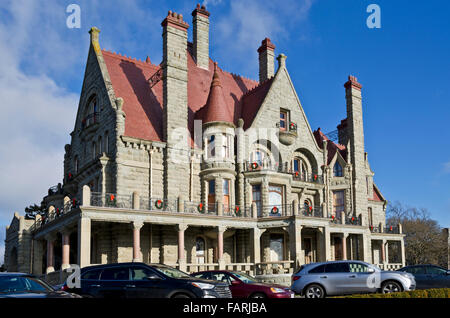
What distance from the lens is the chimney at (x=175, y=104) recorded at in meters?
33.2

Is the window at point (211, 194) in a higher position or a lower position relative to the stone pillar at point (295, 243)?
higher

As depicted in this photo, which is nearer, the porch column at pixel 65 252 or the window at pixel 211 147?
the porch column at pixel 65 252

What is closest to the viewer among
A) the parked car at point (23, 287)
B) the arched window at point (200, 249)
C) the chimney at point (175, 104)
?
the parked car at point (23, 287)

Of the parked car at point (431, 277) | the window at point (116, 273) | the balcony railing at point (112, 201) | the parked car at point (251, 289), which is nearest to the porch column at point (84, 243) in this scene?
the balcony railing at point (112, 201)

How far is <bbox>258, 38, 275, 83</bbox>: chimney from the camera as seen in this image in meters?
45.2

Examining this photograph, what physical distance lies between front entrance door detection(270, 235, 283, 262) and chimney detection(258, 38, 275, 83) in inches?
619

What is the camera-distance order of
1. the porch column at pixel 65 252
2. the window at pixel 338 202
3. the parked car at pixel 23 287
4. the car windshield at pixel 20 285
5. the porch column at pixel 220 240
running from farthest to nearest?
the window at pixel 338 202, the porch column at pixel 220 240, the porch column at pixel 65 252, the car windshield at pixel 20 285, the parked car at pixel 23 287

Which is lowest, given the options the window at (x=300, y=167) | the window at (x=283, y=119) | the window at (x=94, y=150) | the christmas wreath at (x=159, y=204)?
the christmas wreath at (x=159, y=204)

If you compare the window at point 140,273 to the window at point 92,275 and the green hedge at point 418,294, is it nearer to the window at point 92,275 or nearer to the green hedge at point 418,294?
the window at point 92,275

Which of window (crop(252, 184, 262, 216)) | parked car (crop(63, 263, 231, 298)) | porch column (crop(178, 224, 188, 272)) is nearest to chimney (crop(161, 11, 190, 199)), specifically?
porch column (crop(178, 224, 188, 272))

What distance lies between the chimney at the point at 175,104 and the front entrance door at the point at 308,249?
11.5 metres

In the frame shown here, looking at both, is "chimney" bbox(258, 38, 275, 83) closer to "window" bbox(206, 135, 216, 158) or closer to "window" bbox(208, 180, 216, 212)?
"window" bbox(206, 135, 216, 158)

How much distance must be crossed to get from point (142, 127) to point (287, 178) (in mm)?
11320
